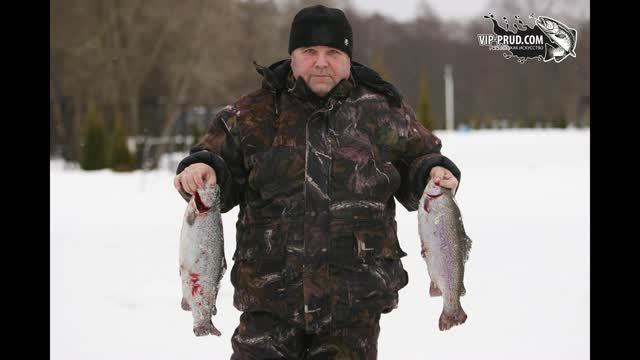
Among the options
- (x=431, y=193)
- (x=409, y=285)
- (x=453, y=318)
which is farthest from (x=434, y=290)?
(x=409, y=285)

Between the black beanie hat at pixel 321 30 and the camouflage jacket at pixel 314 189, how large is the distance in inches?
7.5

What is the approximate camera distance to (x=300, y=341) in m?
3.07

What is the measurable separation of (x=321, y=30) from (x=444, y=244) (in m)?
1.02

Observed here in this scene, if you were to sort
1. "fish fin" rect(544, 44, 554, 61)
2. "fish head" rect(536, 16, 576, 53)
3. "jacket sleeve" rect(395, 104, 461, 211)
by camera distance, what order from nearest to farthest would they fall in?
1. "jacket sleeve" rect(395, 104, 461, 211)
2. "fish head" rect(536, 16, 576, 53)
3. "fish fin" rect(544, 44, 554, 61)

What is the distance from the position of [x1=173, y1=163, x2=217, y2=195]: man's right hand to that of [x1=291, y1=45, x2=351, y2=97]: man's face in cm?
55

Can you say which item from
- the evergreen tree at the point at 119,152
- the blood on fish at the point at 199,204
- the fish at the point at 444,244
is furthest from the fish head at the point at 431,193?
the evergreen tree at the point at 119,152

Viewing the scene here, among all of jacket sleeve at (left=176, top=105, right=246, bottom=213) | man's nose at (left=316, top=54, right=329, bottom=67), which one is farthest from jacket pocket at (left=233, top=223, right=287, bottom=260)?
man's nose at (left=316, top=54, right=329, bottom=67)

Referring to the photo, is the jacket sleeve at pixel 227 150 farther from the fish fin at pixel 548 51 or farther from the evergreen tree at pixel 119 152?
the evergreen tree at pixel 119 152

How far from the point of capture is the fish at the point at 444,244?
2.95m

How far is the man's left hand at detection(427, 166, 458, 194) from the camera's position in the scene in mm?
2965

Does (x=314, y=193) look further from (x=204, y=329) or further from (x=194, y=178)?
(x=204, y=329)

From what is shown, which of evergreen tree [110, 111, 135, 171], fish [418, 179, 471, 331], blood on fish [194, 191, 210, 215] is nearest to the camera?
blood on fish [194, 191, 210, 215]

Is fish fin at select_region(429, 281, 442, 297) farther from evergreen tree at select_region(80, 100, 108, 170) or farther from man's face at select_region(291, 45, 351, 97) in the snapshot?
evergreen tree at select_region(80, 100, 108, 170)

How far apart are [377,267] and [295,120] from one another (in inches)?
26.2
